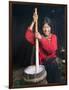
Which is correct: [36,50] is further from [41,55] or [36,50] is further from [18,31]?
[18,31]

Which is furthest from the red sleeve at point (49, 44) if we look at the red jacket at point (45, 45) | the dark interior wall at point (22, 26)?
the dark interior wall at point (22, 26)

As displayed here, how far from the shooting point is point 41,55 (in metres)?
1.87

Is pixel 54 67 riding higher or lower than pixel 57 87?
higher

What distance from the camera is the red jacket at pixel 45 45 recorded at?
6.06 ft

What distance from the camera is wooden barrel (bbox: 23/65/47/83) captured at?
183 centimetres

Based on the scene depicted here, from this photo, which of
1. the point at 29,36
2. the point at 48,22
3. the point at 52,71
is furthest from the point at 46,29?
the point at 52,71

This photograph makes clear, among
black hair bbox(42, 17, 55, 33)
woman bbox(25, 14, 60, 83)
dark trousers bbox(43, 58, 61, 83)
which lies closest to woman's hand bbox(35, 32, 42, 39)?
woman bbox(25, 14, 60, 83)

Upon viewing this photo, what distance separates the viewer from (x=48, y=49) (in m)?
1.89

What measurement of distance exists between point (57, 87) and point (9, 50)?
0.57 metres

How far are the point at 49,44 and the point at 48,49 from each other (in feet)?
0.15

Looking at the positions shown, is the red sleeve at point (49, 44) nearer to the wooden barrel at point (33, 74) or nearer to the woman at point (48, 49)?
the woman at point (48, 49)

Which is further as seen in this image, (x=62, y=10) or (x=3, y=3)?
(x=62, y=10)

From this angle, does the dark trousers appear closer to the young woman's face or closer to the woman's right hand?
the young woman's face

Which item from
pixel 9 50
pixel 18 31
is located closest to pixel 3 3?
pixel 18 31
